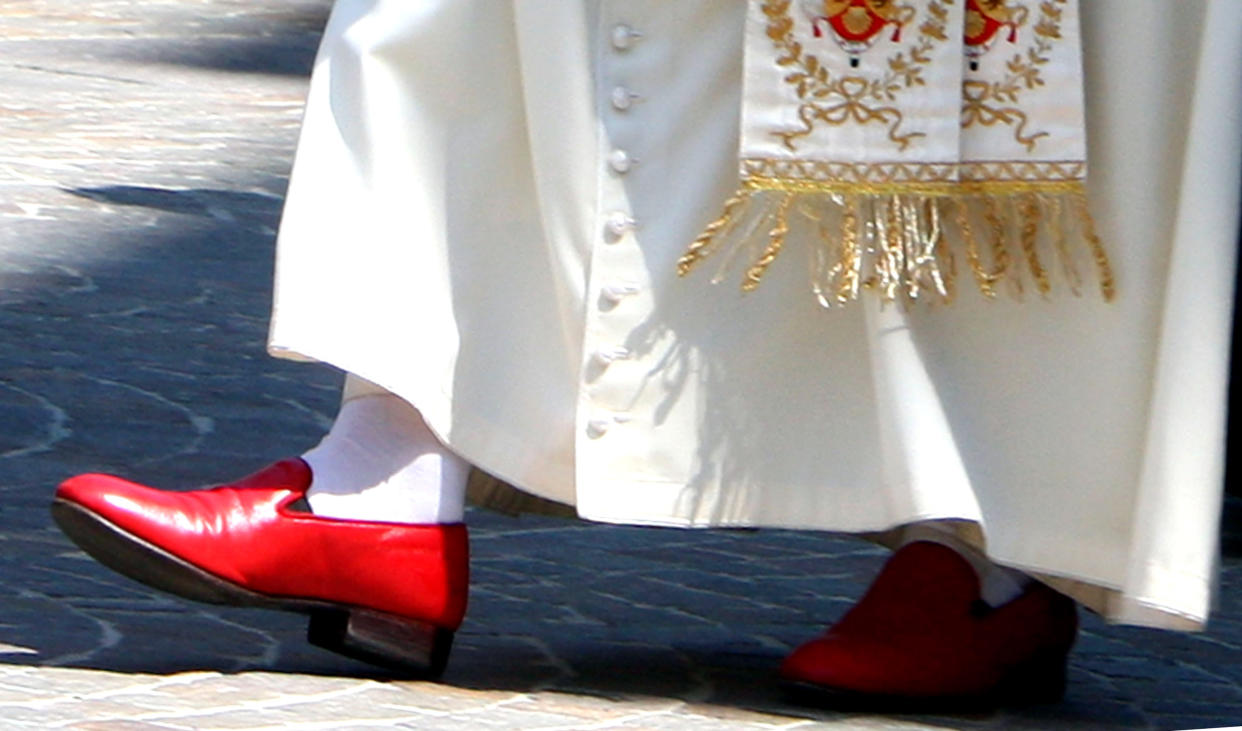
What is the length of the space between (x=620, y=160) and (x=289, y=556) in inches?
18.7

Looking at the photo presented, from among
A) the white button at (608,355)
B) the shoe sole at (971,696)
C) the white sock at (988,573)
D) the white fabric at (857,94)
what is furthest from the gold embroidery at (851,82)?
the shoe sole at (971,696)

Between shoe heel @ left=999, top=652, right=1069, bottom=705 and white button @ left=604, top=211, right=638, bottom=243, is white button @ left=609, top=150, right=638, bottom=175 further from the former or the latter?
shoe heel @ left=999, top=652, right=1069, bottom=705

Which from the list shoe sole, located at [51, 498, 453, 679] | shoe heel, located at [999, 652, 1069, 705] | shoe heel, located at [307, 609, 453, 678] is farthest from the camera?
shoe heel, located at [999, 652, 1069, 705]

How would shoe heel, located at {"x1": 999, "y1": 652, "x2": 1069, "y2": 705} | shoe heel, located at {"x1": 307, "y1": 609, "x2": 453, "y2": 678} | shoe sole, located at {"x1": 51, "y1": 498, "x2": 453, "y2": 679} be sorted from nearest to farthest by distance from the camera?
shoe sole, located at {"x1": 51, "y1": 498, "x2": 453, "y2": 679}
shoe heel, located at {"x1": 307, "y1": 609, "x2": 453, "y2": 678}
shoe heel, located at {"x1": 999, "y1": 652, "x2": 1069, "y2": 705}

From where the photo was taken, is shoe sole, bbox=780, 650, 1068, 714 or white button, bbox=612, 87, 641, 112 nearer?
white button, bbox=612, 87, 641, 112

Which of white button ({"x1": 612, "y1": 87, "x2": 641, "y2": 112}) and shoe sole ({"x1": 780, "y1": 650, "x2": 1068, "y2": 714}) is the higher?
white button ({"x1": 612, "y1": 87, "x2": 641, "y2": 112})

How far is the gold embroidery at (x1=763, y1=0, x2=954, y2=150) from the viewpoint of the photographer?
8.54 ft

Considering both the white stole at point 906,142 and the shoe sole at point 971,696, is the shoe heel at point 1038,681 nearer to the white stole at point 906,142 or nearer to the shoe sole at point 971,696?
the shoe sole at point 971,696

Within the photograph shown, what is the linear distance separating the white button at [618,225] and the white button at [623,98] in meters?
0.10

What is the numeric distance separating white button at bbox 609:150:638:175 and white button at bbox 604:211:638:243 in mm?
41

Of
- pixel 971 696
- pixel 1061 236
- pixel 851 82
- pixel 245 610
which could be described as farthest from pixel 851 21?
pixel 245 610

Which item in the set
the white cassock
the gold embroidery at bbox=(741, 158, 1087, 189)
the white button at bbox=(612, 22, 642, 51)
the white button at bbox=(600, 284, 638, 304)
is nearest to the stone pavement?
the white cassock

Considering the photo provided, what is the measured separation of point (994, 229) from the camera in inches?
104

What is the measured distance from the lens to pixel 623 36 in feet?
8.62
